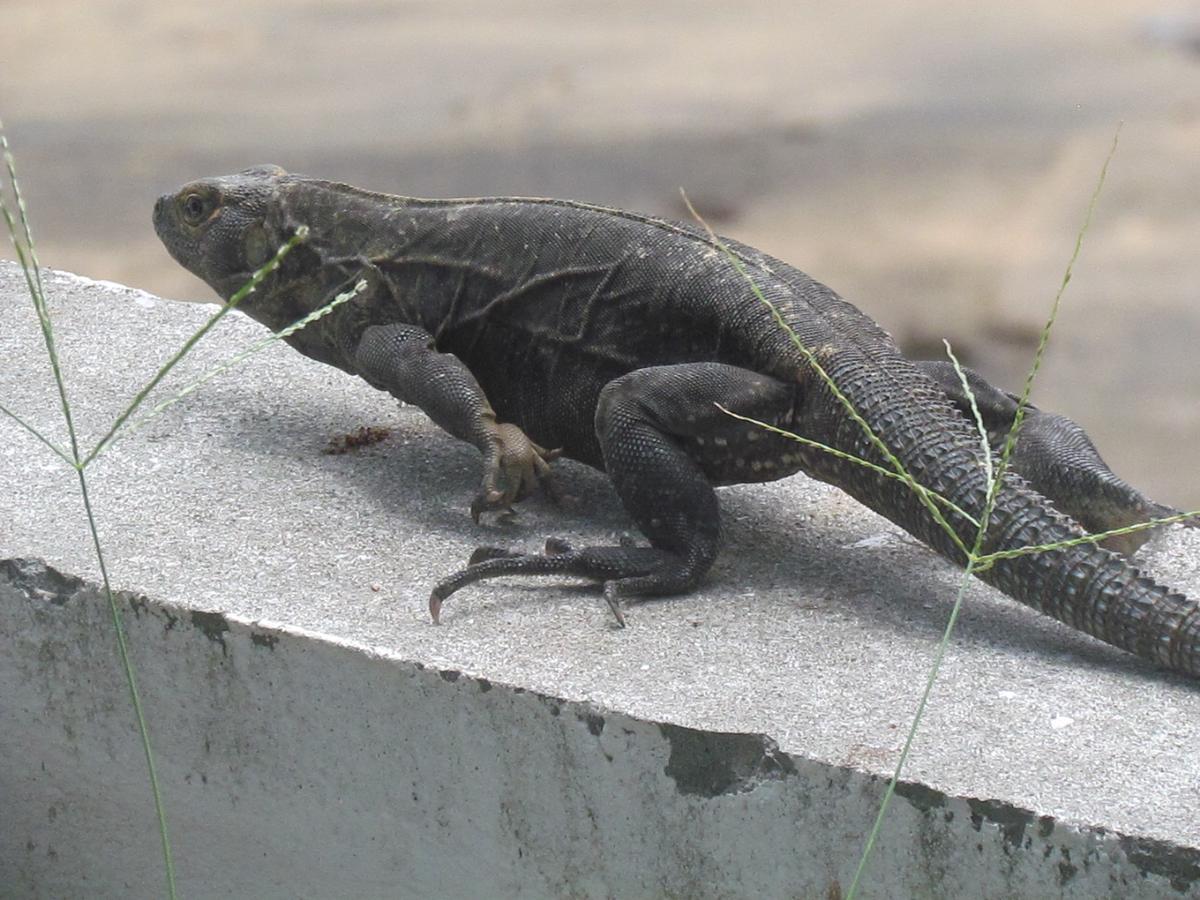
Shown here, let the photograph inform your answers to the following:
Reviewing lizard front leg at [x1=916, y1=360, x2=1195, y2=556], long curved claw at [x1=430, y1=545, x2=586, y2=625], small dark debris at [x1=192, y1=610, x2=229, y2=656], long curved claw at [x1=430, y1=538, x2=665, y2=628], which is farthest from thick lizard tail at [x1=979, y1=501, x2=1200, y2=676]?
small dark debris at [x1=192, y1=610, x2=229, y2=656]

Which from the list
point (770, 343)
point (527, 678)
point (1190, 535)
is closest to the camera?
point (527, 678)

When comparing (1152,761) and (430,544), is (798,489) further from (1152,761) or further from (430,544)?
(1152,761)

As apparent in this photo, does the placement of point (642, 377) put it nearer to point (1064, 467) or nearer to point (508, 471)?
point (508, 471)

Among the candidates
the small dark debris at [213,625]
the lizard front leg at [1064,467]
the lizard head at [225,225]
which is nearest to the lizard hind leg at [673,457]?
the lizard front leg at [1064,467]

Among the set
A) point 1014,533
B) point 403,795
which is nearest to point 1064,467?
point 1014,533

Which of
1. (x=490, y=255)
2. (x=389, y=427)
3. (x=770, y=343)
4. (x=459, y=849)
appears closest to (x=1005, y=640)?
(x=770, y=343)

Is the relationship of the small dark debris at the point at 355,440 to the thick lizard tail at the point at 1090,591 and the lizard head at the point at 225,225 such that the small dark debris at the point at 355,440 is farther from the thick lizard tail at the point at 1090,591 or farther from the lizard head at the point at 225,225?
the thick lizard tail at the point at 1090,591
